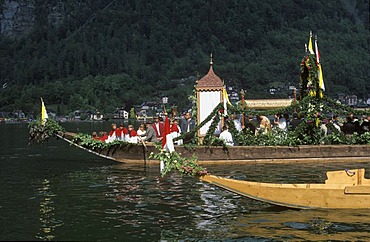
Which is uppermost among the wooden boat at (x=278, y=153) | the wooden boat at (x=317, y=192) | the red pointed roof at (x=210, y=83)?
the red pointed roof at (x=210, y=83)

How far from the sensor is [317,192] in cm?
1510

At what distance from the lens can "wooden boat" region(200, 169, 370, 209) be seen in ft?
49.0

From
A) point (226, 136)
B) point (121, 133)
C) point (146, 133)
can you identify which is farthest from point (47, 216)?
point (121, 133)

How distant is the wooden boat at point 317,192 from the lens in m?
14.9

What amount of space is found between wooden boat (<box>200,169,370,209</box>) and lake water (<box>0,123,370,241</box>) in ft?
0.78

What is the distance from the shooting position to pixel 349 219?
575 inches

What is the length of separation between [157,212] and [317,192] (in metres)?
4.07

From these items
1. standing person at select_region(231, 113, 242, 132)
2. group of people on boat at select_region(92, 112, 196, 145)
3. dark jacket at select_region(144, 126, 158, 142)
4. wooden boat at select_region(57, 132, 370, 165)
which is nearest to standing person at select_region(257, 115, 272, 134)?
standing person at select_region(231, 113, 242, 132)

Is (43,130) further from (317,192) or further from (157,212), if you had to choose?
(317,192)

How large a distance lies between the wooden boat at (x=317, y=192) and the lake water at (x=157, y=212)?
24cm

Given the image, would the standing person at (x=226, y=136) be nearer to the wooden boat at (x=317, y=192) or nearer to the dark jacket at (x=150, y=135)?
the dark jacket at (x=150, y=135)

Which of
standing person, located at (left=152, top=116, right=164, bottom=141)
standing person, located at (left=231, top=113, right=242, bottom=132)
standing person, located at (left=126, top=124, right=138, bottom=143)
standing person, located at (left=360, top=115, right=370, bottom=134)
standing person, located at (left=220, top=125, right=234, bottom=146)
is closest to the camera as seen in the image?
standing person, located at (left=220, top=125, right=234, bottom=146)

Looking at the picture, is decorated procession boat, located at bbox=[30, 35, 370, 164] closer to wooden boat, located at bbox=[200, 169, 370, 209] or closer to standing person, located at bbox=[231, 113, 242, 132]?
standing person, located at bbox=[231, 113, 242, 132]

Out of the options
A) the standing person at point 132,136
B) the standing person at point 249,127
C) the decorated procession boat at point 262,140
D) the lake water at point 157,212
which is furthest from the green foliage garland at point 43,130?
the standing person at point 249,127
